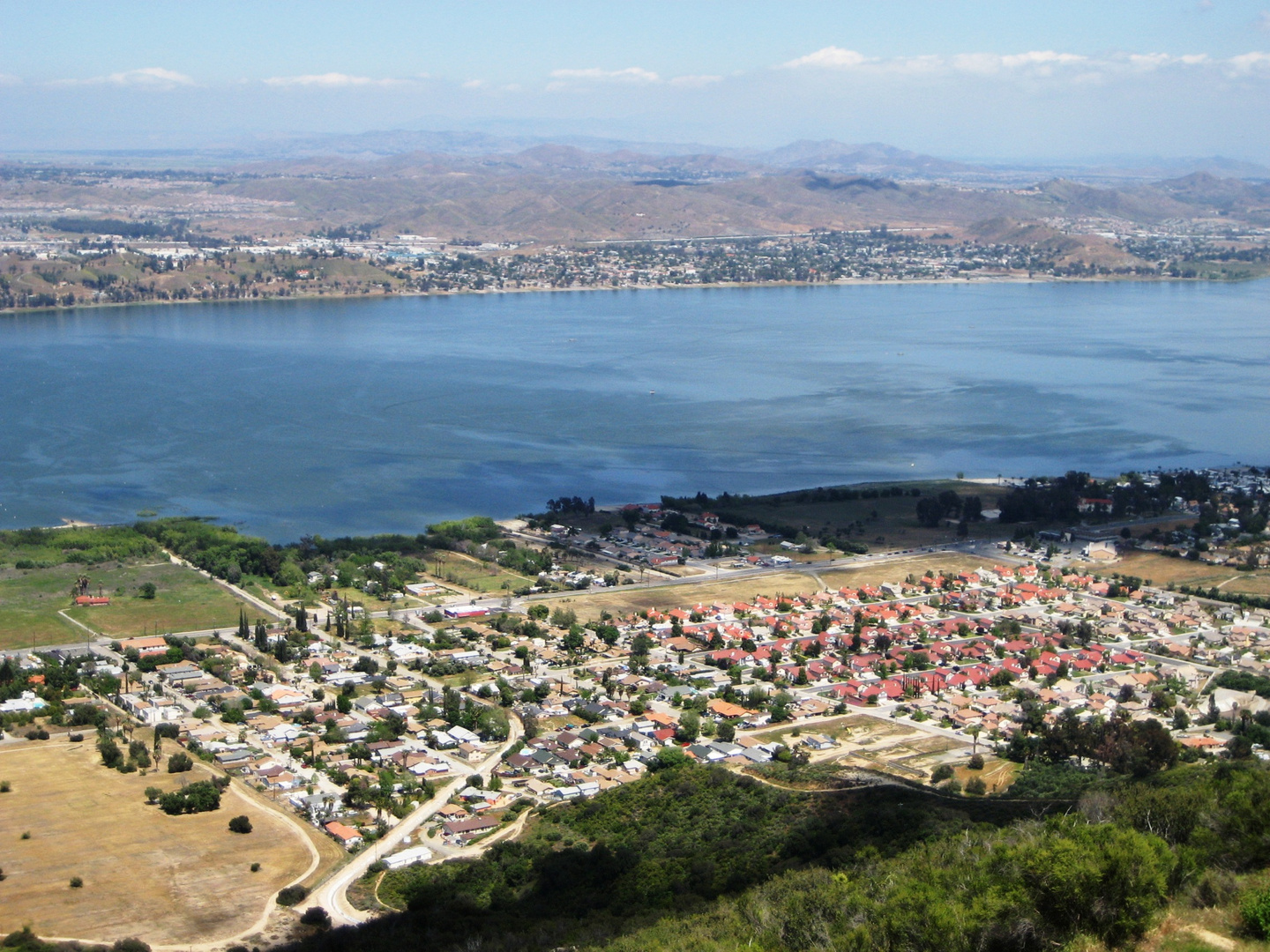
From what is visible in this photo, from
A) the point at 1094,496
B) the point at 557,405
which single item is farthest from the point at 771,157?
the point at 1094,496

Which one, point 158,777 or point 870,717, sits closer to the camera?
point 158,777

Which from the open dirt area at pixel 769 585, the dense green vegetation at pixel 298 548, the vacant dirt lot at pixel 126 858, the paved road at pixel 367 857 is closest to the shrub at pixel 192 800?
the vacant dirt lot at pixel 126 858

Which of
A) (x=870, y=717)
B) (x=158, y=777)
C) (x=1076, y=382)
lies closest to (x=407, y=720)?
(x=158, y=777)

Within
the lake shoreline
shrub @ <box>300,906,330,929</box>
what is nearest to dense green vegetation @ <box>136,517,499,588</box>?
shrub @ <box>300,906,330,929</box>

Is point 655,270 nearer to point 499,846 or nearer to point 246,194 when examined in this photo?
point 246,194

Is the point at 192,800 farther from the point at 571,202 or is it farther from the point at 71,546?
the point at 571,202

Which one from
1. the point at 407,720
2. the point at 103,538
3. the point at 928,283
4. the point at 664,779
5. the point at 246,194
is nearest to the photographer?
the point at 664,779

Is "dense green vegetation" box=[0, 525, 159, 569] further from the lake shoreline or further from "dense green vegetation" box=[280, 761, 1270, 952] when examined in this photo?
the lake shoreline
